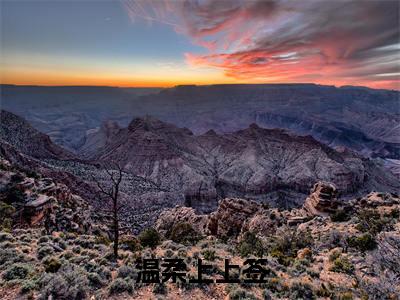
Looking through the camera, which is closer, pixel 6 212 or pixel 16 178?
pixel 6 212

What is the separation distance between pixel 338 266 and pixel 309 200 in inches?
815

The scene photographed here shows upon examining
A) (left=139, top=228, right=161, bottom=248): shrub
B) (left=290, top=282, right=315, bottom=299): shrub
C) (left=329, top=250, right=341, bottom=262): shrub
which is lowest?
(left=139, top=228, right=161, bottom=248): shrub

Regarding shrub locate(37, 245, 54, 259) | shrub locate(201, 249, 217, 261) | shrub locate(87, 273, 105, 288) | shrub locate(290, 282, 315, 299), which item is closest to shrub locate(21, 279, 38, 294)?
shrub locate(87, 273, 105, 288)

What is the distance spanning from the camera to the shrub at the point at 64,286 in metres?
9.56

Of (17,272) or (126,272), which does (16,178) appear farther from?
(126,272)

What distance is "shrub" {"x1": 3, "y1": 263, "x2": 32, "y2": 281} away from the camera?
1081 cm

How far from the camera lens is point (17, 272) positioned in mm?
11148

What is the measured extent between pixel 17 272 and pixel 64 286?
290cm

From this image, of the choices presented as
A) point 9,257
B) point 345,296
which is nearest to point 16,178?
point 9,257

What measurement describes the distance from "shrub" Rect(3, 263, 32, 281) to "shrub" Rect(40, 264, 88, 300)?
126cm

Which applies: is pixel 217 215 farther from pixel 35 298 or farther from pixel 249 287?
pixel 35 298

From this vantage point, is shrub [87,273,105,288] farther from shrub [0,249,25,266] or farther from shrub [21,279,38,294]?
shrub [0,249,25,266]

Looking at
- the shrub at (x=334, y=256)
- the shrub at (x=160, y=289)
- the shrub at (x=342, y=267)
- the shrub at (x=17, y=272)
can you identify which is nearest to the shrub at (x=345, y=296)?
the shrub at (x=342, y=267)

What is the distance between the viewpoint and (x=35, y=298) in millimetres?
9391
